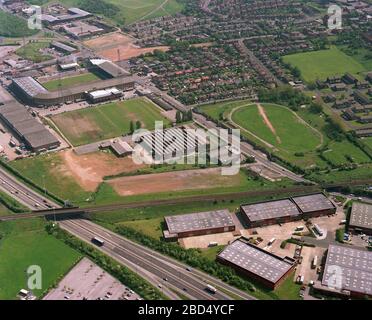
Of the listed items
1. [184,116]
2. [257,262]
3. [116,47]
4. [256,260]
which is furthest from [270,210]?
[116,47]

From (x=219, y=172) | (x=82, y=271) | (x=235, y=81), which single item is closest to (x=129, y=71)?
(x=235, y=81)

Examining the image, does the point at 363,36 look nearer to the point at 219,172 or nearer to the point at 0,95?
the point at 219,172

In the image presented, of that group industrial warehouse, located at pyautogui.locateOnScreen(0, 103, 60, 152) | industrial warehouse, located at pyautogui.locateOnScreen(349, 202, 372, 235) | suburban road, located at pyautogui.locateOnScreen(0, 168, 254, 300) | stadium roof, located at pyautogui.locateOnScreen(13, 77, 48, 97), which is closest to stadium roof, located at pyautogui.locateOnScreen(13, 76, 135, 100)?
stadium roof, located at pyautogui.locateOnScreen(13, 77, 48, 97)

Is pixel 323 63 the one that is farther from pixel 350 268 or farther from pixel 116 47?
pixel 350 268

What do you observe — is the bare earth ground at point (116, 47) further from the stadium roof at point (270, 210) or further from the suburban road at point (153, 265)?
the stadium roof at point (270, 210)

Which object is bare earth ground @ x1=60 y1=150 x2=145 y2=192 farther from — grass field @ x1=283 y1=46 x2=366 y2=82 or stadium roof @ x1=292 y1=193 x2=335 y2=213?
grass field @ x1=283 y1=46 x2=366 y2=82

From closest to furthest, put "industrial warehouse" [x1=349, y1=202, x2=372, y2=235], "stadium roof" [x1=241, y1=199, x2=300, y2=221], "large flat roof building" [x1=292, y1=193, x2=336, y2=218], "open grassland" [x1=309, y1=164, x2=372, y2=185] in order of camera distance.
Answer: "industrial warehouse" [x1=349, y1=202, x2=372, y2=235], "stadium roof" [x1=241, y1=199, x2=300, y2=221], "large flat roof building" [x1=292, y1=193, x2=336, y2=218], "open grassland" [x1=309, y1=164, x2=372, y2=185]
